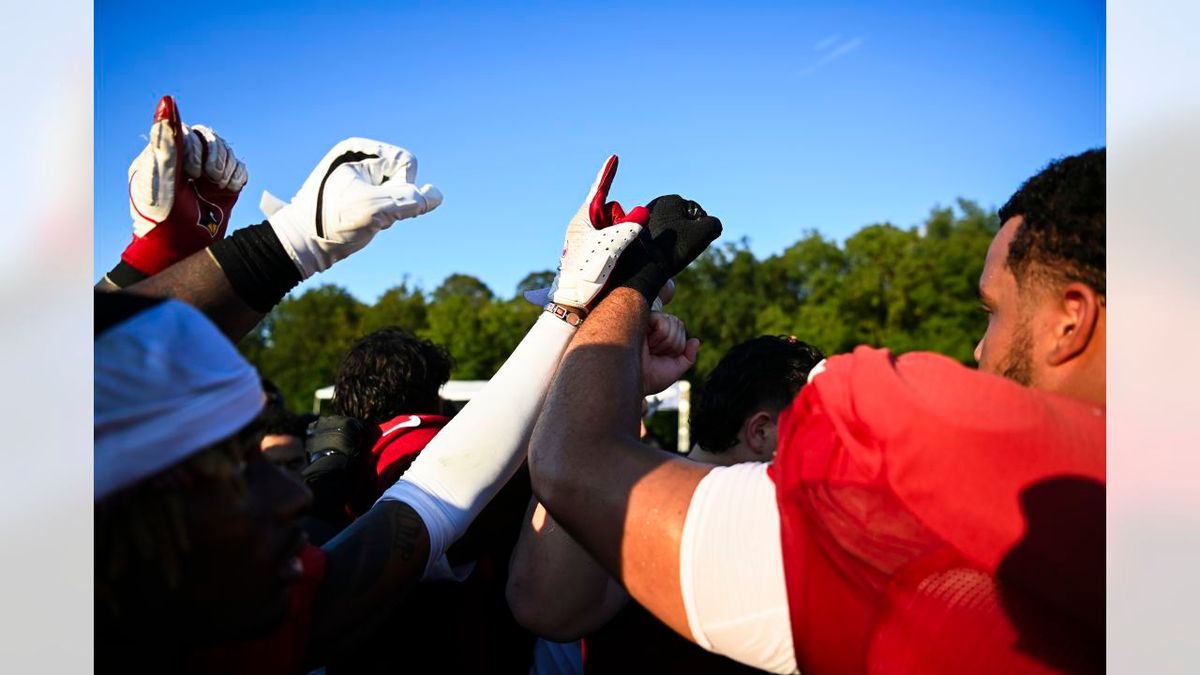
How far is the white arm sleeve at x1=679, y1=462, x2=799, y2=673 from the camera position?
1.41 m

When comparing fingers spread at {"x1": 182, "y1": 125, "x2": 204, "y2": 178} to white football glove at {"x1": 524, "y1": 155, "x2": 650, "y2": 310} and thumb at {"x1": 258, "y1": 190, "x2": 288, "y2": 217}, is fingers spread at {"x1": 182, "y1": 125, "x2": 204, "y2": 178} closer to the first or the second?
thumb at {"x1": 258, "y1": 190, "x2": 288, "y2": 217}

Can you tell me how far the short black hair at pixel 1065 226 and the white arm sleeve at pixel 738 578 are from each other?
0.61 metres

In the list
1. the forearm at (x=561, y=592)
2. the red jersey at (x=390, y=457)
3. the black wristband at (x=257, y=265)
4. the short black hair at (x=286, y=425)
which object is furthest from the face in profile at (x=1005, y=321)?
the short black hair at (x=286, y=425)

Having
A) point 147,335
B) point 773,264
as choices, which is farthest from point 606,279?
point 773,264

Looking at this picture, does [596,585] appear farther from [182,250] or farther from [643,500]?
[182,250]

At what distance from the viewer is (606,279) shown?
2041 millimetres

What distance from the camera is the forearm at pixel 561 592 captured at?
2152mm

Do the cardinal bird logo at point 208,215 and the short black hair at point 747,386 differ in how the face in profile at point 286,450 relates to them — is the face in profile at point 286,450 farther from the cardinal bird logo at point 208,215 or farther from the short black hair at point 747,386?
the cardinal bird logo at point 208,215

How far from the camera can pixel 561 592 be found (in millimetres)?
2154

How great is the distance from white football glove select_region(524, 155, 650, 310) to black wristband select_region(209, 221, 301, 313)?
673 millimetres

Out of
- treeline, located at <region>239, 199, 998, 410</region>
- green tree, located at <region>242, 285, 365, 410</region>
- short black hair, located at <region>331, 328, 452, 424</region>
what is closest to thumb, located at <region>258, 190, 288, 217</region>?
short black hair, located at <region>331, 328, 452, 424</region>

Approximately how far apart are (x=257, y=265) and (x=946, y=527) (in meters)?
1.22

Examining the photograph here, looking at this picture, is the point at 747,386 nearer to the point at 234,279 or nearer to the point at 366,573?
the point at 366,573
